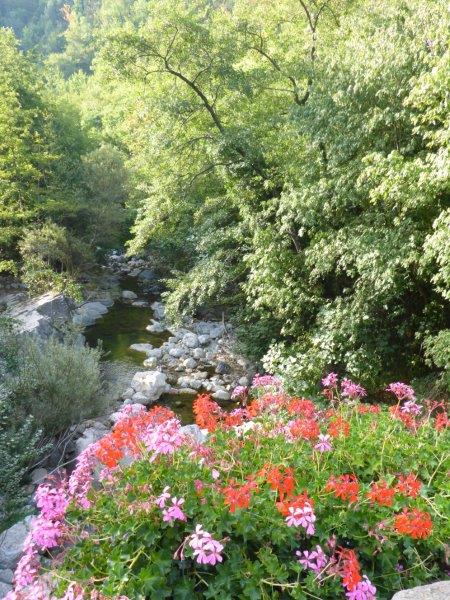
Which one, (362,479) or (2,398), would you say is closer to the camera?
(362,479)

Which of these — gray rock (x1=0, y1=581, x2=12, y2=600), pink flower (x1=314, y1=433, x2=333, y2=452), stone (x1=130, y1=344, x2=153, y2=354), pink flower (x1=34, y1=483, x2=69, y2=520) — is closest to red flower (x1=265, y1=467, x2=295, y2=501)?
pink flower (x1=314, y1=433, x2=333, y2=452)

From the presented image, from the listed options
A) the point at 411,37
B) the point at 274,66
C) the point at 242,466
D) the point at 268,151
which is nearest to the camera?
the point at 242,466

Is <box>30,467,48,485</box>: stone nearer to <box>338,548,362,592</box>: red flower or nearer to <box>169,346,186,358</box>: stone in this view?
<box>338,548,362,592</box>: red flower

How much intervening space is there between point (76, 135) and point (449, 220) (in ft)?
60.6

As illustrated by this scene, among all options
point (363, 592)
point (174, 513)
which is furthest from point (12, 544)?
point (363, 592)

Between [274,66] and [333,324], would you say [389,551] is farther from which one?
[274,66]

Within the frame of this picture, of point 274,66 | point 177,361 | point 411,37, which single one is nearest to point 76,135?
point 274,66

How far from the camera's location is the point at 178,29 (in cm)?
918

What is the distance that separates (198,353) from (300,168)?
485cm

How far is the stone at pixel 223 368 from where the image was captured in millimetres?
9968

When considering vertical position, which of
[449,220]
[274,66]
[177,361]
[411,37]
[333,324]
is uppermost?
[274,66]

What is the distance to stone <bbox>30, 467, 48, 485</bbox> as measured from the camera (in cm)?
548

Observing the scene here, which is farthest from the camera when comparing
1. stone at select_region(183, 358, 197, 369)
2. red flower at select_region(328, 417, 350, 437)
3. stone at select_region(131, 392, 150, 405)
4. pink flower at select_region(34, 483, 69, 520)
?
stone at select_region(183, 358, 197, 369)

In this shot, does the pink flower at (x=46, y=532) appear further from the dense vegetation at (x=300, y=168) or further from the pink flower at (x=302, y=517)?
the dense vegetation at (x=300, y=168)
